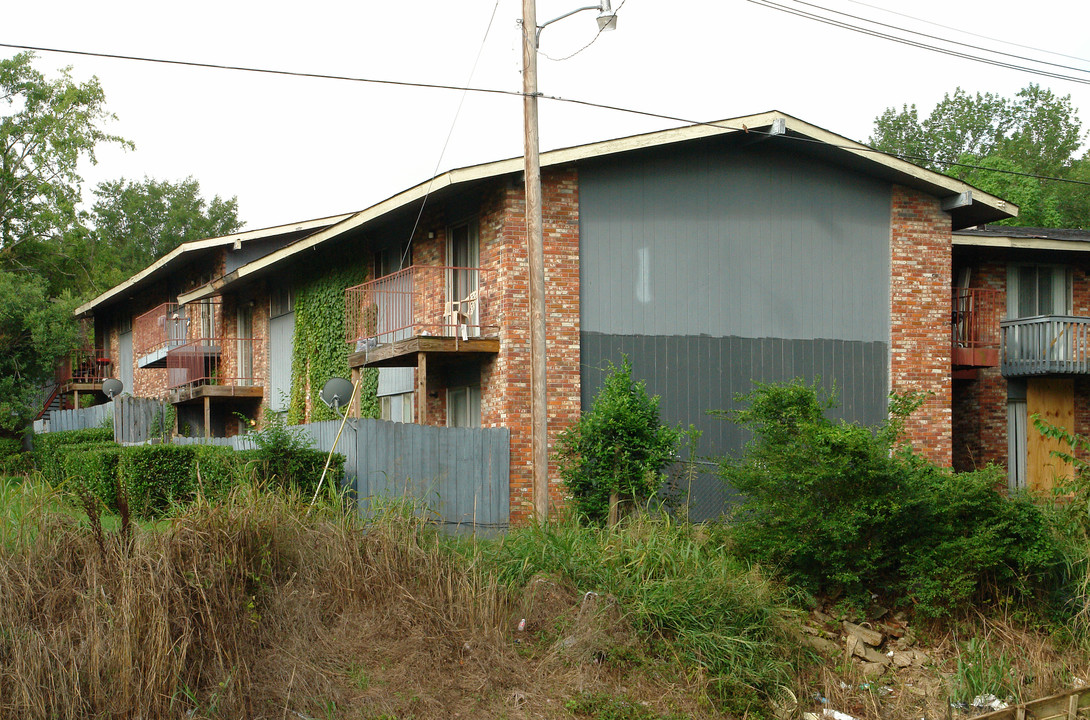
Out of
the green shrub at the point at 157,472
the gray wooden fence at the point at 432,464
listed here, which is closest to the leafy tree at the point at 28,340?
the gray wooden fence at the point at 432,464

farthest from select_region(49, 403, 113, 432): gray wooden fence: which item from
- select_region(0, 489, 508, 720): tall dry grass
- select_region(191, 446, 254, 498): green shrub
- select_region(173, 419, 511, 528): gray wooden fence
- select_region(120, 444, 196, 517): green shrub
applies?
select_region(0, 489, 508, 720): tall dry grass

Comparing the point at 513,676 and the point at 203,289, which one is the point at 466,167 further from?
the point at 203,289

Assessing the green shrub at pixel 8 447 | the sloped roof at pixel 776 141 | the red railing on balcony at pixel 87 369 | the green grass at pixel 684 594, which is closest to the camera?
the green grass at pixel 684 594

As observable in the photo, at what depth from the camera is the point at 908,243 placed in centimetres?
1839

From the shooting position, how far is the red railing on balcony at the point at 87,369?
38000 mm

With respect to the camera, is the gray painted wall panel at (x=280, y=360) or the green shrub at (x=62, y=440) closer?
the green shrub at (x=62, y=440)

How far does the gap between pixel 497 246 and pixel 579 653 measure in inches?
322

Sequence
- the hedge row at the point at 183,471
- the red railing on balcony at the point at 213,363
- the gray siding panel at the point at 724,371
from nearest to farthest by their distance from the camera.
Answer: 1. the hedge row at the point at 183,471
2. the gray siding panel at the point at 724,371
3. the red railing on balcony at the point at 213,363

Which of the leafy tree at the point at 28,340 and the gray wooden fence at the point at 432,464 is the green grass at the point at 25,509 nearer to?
the gray wooden fence at the point at 432,464

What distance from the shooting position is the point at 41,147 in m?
39.6

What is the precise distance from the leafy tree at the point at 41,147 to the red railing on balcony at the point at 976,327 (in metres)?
32.4

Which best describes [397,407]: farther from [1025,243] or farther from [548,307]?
[1025,243]

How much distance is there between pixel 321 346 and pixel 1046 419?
48.8 ft

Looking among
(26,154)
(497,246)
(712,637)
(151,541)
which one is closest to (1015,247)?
(497,246)
